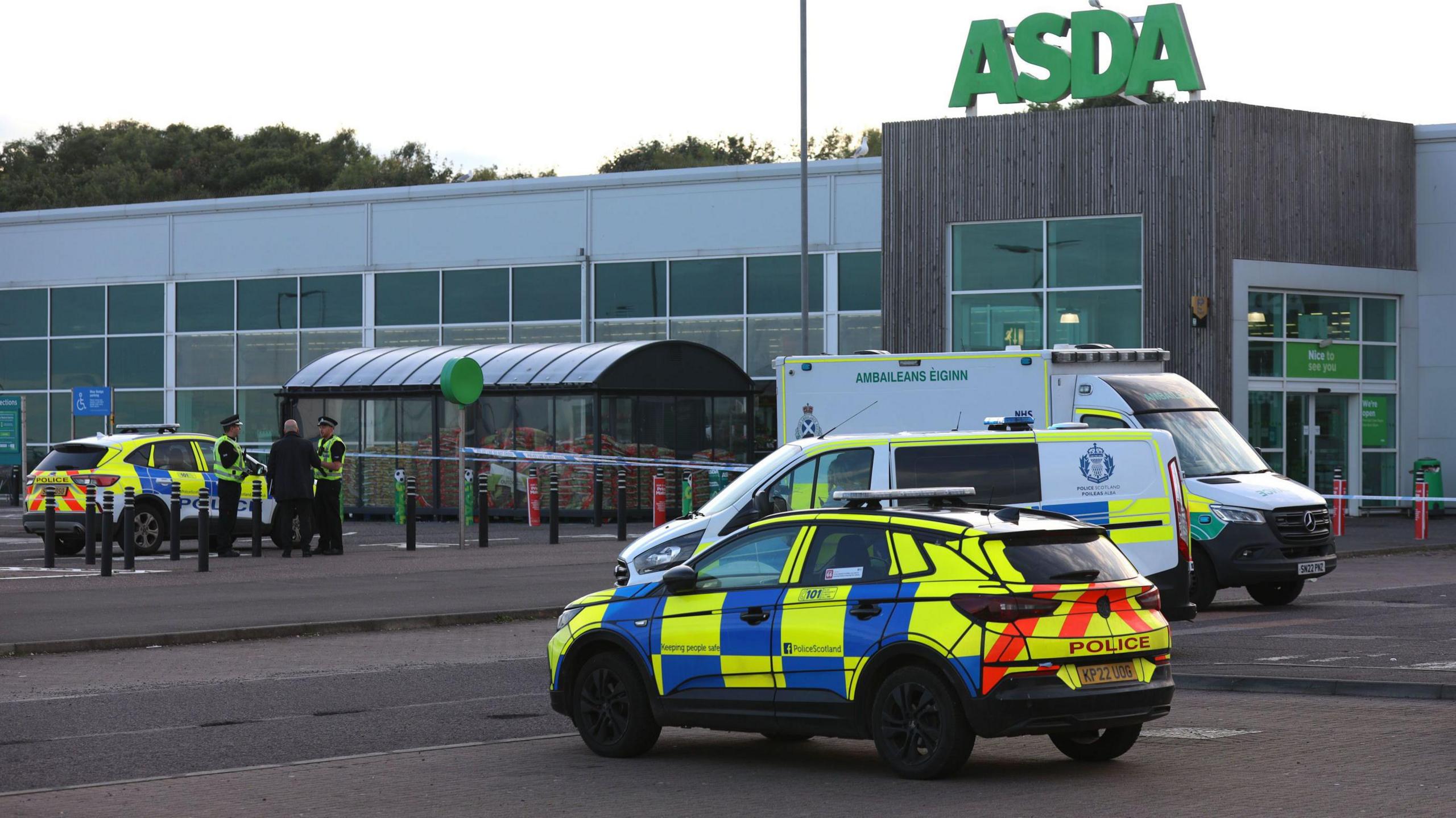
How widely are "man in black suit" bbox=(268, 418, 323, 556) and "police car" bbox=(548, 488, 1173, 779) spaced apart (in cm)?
1640

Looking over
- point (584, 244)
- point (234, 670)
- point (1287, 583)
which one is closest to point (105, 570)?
point (234, 670)

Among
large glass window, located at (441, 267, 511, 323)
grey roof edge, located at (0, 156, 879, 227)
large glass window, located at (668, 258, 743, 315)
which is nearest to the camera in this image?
grey roof edge, located at (0, 156, 879, 227)

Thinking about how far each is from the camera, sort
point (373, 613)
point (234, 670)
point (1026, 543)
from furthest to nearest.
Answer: point (373, 613) → point (234, 670) → point (1026, 543)

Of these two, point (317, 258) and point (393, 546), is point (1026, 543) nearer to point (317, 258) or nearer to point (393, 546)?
point (393, 546)

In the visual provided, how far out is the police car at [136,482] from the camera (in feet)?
85.5

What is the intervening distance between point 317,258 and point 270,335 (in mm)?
2545

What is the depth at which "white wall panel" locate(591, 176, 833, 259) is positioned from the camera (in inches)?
1670

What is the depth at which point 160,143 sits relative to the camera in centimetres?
9075

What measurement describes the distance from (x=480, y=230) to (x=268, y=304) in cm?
662

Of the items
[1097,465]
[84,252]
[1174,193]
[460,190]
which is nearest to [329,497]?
[1097,465]

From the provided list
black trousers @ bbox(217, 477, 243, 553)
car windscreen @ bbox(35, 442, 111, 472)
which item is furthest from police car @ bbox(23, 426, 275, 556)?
black trousers @ bbox(217, 477, 243, 553)

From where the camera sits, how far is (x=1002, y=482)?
1412cm

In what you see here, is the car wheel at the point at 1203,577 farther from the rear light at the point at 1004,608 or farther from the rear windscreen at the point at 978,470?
the rear light at the point at 1004,608

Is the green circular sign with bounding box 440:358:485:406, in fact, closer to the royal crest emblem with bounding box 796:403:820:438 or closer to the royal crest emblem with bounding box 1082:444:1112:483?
the royal crest emblem with bounding box 796:403:820:438
